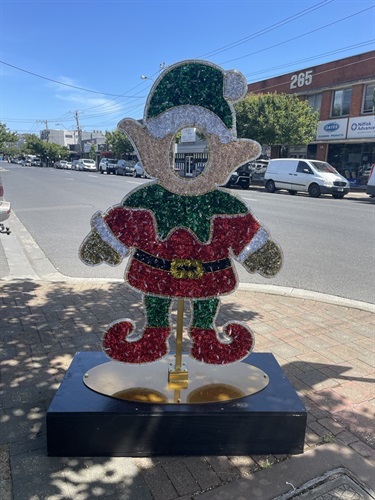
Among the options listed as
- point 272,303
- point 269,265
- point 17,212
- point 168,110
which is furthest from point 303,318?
point 17,212

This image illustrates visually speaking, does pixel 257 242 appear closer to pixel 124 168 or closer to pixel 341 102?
pixel 341 102

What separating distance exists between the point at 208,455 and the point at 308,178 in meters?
18.7

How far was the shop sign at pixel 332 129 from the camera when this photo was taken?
87.8 feet

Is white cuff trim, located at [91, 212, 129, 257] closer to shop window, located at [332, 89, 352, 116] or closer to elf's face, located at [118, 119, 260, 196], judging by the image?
elf's face, located at [118, 119, 260, 196]

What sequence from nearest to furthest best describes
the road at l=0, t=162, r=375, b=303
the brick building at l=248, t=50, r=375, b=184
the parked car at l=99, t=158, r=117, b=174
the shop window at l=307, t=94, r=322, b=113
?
the road at l=0, t=162, r=375, b=303 < the brick building at l=248, t=50, r=375, b=184 < the shop window at l=307, t=94, r=322, b=113 < the parked car at l=99, t=158, r=117, b=174

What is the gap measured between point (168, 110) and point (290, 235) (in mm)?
7847

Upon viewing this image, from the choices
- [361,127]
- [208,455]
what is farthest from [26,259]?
[361,127]

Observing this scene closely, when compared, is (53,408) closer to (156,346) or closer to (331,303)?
(156,346)

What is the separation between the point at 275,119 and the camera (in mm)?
25500

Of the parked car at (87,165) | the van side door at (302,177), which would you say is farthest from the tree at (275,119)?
the parked car at (87,165)

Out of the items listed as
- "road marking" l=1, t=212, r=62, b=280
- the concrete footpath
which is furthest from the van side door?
the concrete footpath

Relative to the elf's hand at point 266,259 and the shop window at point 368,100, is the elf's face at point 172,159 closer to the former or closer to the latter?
the elf's hand at point 266,259

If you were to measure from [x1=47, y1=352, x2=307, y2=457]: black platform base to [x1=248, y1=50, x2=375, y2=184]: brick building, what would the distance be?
84.5ft

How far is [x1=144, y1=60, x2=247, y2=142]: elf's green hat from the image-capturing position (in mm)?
2666
